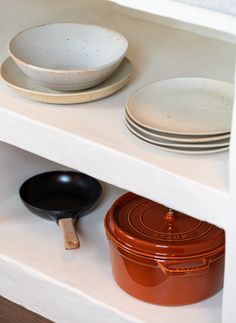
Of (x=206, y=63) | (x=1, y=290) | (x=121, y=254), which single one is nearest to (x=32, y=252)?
(x=1, y=290)

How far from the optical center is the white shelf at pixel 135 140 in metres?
1.16

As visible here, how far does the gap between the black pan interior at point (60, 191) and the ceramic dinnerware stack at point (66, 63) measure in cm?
24

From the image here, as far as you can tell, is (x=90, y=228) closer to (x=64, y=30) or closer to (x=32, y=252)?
(x=32, y=252)

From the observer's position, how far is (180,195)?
1167mm

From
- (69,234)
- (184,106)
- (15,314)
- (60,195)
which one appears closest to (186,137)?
(184,106)

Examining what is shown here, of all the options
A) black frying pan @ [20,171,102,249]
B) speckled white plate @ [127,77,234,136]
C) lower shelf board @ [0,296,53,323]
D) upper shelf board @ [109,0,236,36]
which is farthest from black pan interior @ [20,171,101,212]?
upper shelf board @ [109,0,236,36]

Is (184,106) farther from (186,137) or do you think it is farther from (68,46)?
(68,46)

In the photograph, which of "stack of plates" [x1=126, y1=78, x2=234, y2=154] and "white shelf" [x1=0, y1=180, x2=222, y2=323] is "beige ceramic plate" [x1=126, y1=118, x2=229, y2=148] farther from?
"white shelf" [x1=0, y1=180, x2=222, y2=323]

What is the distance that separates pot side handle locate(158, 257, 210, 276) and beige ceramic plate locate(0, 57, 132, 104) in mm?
319

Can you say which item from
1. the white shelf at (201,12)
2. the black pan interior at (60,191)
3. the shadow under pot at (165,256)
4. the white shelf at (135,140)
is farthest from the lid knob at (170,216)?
the white shelf at (201,12)

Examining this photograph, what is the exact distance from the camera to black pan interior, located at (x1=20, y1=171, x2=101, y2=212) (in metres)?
1.58

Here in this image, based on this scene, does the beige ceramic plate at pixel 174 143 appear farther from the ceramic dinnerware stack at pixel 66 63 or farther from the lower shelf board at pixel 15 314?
the lower shelf board at pixel 15 314

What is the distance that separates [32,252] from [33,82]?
321 mm

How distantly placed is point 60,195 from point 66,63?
276 millimetres
